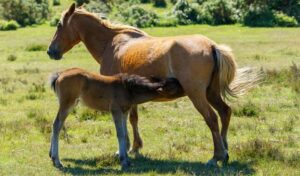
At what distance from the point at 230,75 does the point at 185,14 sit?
39640 millimetres

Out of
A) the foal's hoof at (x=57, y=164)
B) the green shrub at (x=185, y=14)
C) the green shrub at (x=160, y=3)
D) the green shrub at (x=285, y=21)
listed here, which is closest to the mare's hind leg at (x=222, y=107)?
the foal's hoof at (x=57, y=164)

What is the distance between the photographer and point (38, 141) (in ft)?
39.0

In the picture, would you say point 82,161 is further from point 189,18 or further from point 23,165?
point 189,18

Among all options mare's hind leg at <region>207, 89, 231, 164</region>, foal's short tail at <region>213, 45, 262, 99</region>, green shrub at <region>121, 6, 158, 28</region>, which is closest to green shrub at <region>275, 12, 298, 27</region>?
green shrub at <region>121, 6, 158, 28</region>

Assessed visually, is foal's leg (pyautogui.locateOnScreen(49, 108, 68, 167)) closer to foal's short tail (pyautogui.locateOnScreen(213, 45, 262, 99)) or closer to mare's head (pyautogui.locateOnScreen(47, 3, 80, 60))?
mare's head (pyautogui.locateOnScreen(47, 3, 80, 60))

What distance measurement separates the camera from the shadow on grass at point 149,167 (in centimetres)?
942

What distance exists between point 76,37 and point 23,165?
3.13 meters

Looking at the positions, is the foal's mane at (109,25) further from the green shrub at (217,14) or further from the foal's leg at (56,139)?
the green shrub at (217,14)

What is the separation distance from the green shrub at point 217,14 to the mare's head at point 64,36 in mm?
36837

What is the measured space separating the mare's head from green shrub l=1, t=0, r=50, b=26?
39.2 m

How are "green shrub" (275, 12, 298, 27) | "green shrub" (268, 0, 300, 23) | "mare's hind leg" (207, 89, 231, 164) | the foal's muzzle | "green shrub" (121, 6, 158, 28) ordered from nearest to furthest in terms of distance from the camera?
"mare's hind leg" (207, 89, 231, 164)
the foal's muzzle
"green shrub" (121, 6, 158, 28)
"green shrub" (275, 12, 298, 27)
"green shrub" (268, 0, 300, 23)

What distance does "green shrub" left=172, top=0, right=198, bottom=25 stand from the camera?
48625mm

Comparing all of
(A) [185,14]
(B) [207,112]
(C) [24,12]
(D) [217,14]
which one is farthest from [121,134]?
(C) [24,12]

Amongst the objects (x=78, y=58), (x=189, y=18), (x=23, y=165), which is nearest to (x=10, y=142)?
(x=23, y=165)
